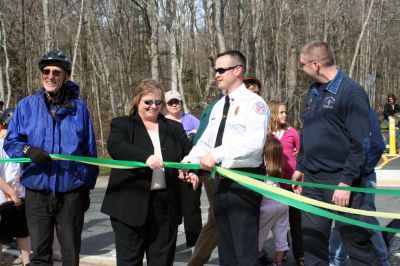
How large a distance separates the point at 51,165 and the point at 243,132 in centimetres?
158

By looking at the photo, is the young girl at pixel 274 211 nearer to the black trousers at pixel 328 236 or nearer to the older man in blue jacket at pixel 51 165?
the black trousers at pixel 328 236

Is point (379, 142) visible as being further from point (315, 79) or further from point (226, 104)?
point (226, 104)

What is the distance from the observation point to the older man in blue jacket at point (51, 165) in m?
4.28

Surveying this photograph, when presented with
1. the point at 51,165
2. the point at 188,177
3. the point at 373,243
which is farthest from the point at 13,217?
the point at 373,243

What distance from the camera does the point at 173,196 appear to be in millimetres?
4348

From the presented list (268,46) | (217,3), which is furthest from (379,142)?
(268,46)

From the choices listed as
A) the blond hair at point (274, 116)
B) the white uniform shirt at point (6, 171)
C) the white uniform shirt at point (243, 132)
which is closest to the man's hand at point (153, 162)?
the white uniform shirt at point (243, 132)

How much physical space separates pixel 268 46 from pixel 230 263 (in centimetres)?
3773

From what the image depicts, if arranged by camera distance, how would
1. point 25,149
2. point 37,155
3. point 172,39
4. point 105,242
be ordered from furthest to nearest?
point 172,39 < point 105,242 < point 25,149 < point 37,155

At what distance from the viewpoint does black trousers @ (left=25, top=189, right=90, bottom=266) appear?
4.27m

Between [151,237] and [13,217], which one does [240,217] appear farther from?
[13,217]

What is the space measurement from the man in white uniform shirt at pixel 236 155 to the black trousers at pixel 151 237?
1.37 ft

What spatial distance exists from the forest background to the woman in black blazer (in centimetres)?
1519

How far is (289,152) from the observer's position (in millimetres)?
5965
